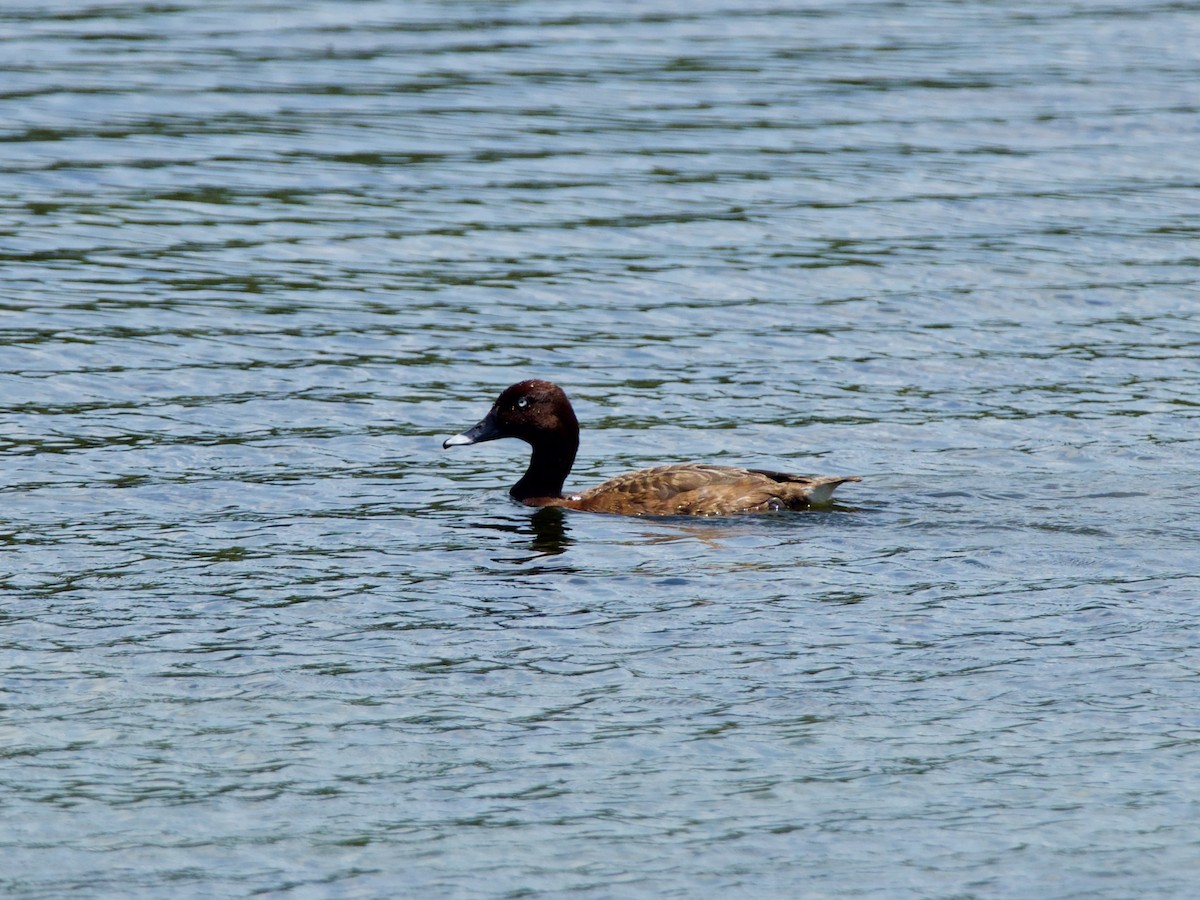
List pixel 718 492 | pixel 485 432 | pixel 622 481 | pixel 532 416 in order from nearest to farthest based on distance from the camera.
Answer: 1. pixel 718 492
2. pixel 622 481
3. pixel 532 416
4. pixel 485 432

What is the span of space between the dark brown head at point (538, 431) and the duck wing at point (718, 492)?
35.1 inches

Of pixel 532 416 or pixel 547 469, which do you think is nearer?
pixel 547 469

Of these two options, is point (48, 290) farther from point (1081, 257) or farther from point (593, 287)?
Result: point (1081, 257)

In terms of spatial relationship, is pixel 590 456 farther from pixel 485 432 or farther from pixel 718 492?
pixel 718 492

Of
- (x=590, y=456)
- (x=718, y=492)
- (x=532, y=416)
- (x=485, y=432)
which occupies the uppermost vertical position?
(x=532, y=416)

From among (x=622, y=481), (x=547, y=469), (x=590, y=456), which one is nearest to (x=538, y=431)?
(x=547, y=469)

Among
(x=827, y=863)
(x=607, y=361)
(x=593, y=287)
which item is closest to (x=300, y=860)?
(x=827, y=863)

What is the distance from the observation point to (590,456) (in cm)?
1455

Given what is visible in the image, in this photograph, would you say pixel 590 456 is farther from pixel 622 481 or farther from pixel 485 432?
pixel 622 481

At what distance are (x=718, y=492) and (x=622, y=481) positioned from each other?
75 centimetres

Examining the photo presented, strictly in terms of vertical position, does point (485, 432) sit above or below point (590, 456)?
above

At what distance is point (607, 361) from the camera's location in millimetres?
16391

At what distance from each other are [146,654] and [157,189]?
12.7 metres

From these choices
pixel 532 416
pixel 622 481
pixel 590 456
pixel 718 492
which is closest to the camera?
pixel 718 492
